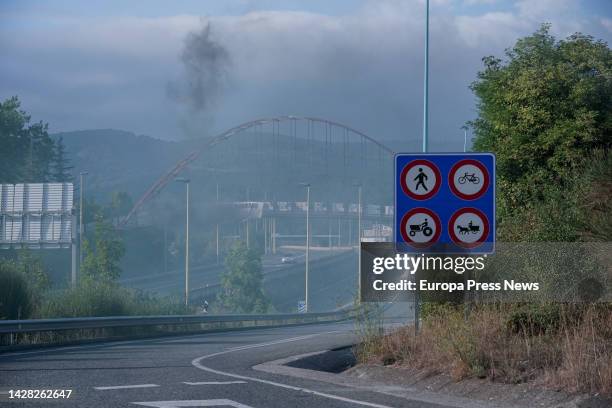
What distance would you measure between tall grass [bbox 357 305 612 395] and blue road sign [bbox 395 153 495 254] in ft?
3.87

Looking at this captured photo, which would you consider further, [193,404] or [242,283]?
[242,283]

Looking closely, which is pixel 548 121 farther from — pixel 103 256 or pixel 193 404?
pixel 103 256

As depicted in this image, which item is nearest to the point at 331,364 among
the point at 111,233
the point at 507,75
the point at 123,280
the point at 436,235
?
the point at 436,235

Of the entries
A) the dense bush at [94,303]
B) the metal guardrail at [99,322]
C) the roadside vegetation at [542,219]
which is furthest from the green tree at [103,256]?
the roadside vegetation at [542,219]

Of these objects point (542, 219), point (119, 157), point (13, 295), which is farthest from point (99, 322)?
point (119, 157)

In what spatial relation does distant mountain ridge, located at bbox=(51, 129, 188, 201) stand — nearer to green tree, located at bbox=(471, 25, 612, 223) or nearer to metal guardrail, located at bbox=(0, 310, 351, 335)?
metal guardrail, located at bbox=(0, 310, 351, 335)

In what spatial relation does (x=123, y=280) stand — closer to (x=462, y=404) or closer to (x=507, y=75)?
(x=507, y=75)

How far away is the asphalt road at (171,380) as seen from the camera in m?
10.5

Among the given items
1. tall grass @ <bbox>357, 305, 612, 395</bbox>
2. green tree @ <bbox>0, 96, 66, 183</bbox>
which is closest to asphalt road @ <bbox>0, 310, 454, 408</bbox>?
tall grass @ <bbox>357, 305, 612, 395</bbox>

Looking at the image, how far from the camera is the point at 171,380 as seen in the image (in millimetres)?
12742

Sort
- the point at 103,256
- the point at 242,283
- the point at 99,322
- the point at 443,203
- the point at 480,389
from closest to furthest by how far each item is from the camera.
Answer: the point at 480,389, the point at 443,203, the point at 99,322, the point at 103,256, the point at 242,283

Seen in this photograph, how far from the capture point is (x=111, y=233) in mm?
55875

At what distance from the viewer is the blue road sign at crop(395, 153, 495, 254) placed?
13.4 metres

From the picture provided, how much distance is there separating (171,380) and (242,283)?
47.4m
